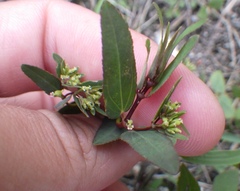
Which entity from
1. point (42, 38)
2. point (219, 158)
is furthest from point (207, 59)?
point (42, 38)

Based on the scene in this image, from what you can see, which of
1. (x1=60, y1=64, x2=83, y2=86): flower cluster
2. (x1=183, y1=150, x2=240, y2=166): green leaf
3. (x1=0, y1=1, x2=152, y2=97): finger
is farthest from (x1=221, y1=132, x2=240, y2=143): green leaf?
(x1=60, y1=64, x2=83, y2=86): flower cluster

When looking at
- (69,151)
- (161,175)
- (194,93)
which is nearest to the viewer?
(69,151)

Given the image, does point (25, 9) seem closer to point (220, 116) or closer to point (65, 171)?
point (65, 171)

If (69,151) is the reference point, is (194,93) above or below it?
above

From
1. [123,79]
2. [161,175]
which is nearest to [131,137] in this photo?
[123,79]

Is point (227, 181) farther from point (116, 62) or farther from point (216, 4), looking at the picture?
point (216, 4)

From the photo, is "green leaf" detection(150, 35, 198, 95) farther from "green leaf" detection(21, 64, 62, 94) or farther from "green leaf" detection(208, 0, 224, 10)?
"green leaf" detection(208, 0, 224, 10)

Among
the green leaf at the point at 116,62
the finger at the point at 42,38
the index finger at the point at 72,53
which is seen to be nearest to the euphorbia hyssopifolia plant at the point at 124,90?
the green leaf at the point at 116,62
